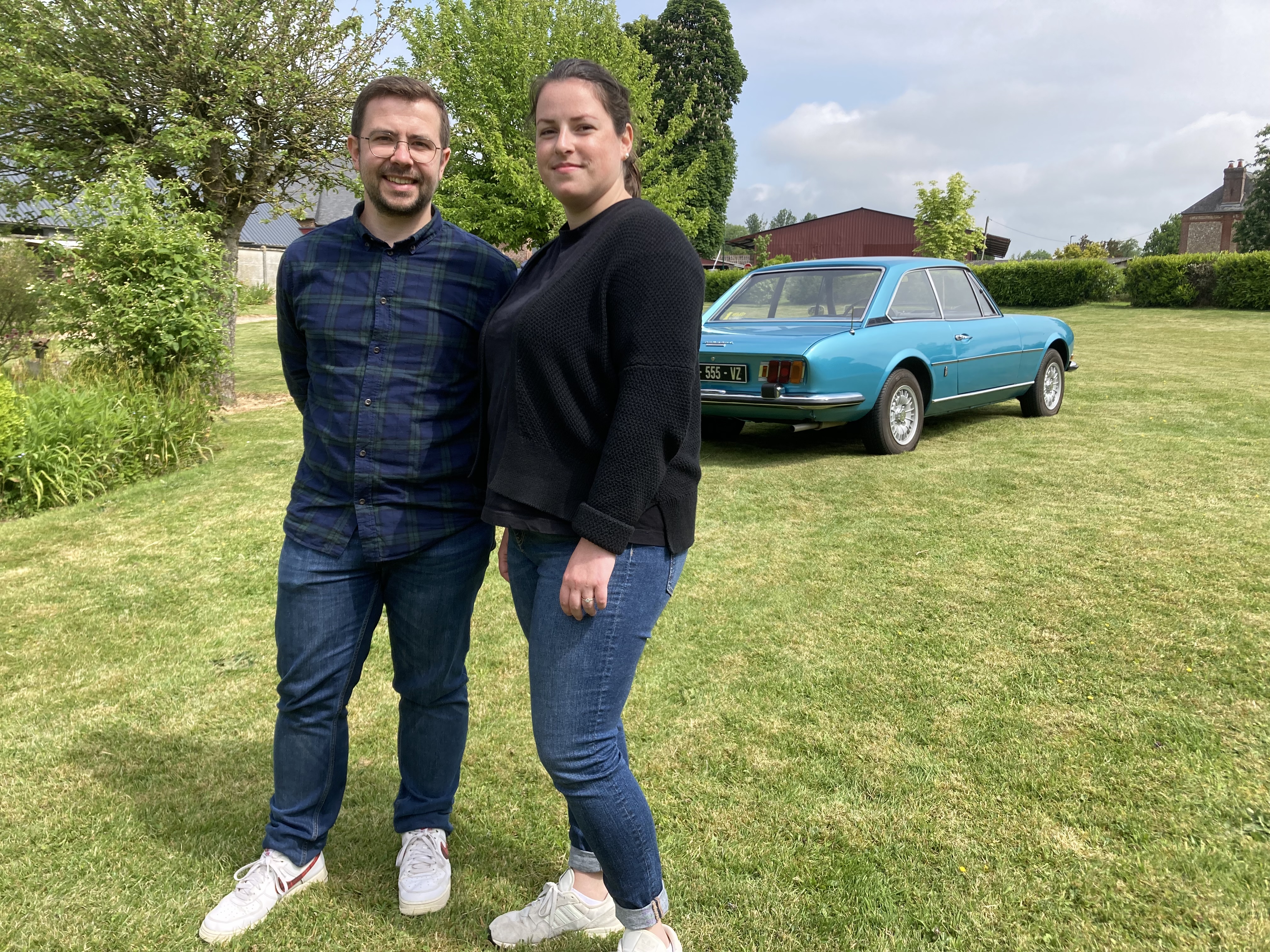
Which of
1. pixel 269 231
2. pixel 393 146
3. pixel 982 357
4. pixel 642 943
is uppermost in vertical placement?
pixel 269 231

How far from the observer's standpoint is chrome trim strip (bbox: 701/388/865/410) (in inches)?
273

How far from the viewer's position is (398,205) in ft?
6.96

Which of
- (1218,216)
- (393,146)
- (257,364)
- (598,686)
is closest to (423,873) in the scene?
(598,686)

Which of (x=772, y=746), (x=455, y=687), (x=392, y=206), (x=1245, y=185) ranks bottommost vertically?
(x=772, y=746)

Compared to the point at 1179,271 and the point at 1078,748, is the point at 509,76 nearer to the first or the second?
the point at 1078,748

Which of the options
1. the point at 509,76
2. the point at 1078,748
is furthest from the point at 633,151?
the point at 509,76

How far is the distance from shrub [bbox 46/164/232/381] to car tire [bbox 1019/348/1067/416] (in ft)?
26.0

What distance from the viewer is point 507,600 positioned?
15.2ft

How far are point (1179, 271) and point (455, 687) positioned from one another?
28965mm

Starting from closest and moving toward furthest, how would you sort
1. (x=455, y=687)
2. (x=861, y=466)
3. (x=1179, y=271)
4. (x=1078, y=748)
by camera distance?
(x=455, y=687) < (x=1078, y=748) < (x=861, y=466) < (x=1179, y=271)

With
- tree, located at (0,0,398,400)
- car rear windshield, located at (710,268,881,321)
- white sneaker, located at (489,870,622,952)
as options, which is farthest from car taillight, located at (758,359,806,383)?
tree, located at (0,0,398,400)

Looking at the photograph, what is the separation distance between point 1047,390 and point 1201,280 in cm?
2044

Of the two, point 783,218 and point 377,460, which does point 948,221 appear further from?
point 783,218

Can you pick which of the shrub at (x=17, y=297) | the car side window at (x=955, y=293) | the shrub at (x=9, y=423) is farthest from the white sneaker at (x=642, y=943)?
the shrub at (x=17, y=297)
